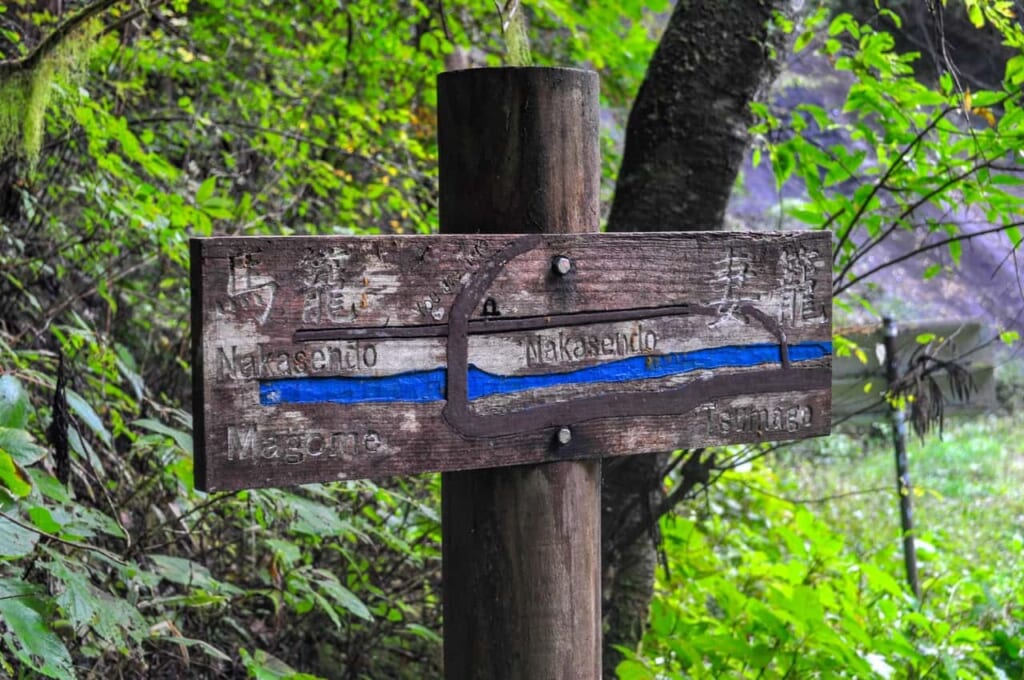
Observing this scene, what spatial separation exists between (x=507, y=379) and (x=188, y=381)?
303 cm

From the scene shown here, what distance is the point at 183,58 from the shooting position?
14.9ft

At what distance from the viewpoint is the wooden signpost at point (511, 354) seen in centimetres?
134

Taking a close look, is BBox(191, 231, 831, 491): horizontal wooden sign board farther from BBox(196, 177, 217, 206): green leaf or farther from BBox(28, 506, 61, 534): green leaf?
BBox(196, 177, 217, 206): green leaf

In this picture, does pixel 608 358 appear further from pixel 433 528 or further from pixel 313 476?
pixel 433 528

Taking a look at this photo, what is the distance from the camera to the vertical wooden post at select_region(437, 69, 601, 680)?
5.29ft

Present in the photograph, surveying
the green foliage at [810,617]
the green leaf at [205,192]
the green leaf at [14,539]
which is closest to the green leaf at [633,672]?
the green foliage at [810,617]

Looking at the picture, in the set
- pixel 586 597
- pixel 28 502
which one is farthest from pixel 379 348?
pixel 28 502

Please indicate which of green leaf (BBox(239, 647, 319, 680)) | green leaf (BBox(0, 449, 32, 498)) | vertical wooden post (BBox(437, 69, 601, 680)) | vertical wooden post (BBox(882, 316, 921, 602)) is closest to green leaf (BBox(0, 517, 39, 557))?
green leaf (BBox(0, 449, 32, 498))

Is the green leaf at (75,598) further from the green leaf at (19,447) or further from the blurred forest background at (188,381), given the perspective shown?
the green leaf at (19,447)

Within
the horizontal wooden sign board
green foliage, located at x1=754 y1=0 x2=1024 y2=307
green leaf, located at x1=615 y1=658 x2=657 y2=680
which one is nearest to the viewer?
the horizontal wooden sign board

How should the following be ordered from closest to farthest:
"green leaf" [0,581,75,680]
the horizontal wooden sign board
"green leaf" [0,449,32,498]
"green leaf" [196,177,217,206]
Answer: the horizontal wooden sign board
"green leaf" [0,449,32,498]
"green leaf" [0,581,75,680]
"green leaf" [196,177,217,206]

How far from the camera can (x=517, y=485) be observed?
5.26 ft

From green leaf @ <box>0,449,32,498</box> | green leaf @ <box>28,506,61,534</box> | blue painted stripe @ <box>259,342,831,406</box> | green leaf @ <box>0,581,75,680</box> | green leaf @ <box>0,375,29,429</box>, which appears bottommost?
green leaf @ <box>0,581,75,680</box>

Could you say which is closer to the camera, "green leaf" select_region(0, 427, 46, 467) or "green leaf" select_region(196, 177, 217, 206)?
"green leaf" select_region(0, 427, 46, 467)
